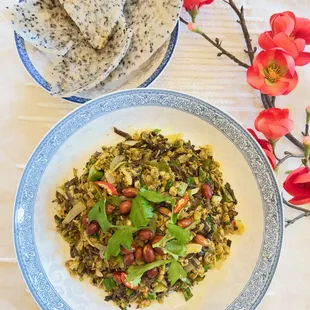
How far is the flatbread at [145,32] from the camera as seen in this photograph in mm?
1660

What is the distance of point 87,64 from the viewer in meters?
1.73

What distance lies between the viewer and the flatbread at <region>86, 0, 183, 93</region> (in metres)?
1.66

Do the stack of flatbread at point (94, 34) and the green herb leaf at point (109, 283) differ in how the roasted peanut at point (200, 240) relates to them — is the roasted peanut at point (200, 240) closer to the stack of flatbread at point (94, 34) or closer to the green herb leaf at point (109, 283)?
the green herb leaf at point (109, 283)

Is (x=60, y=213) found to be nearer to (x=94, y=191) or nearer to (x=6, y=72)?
(x=94, y=191)

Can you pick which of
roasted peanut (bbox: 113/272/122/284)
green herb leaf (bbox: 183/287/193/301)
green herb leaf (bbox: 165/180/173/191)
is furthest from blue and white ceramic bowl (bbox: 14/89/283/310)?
green herb leaf (bbox: 165/180/173/191)

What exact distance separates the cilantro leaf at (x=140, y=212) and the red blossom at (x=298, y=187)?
19.3 inches

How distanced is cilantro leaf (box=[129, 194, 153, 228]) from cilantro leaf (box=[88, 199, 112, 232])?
8 cm

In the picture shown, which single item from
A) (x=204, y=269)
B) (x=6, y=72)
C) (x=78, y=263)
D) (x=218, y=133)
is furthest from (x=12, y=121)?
(x=204, y=269)

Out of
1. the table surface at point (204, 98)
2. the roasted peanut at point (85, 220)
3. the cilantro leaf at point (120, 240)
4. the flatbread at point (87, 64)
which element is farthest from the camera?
the table surface at point (204, 98)

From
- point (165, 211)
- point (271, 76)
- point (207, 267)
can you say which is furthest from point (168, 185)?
point (271, 76)

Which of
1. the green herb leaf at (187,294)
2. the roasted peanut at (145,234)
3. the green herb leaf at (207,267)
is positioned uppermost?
the roasted peanut at (145,234)

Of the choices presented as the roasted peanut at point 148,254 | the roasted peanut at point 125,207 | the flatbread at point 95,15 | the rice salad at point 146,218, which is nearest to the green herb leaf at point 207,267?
the rice salad at point 146,218

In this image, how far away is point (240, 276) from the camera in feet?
5.39

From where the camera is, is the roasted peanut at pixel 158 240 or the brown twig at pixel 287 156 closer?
the roasted peanut at pixel 158 240
